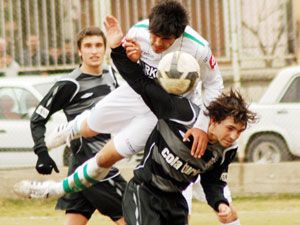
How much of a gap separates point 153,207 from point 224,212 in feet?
1.46

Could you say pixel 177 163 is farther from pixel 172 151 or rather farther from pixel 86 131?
pixel 86 131

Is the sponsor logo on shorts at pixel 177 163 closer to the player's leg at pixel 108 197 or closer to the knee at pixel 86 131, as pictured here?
the knee at pixel 86 131

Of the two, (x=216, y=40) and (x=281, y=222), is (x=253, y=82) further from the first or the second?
(x=281, y=222)

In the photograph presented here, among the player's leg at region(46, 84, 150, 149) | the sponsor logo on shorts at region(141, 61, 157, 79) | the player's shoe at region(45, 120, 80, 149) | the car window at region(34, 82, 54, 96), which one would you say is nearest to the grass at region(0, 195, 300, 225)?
the car window at region(34, 82, 54, 96)

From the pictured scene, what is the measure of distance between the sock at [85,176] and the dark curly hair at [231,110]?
1230 millimetres

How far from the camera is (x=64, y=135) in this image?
Result: 31.2 feet

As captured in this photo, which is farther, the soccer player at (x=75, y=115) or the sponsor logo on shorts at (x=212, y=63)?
the soccer player at (x=75, y=115)

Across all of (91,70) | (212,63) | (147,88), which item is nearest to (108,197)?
(91,70)

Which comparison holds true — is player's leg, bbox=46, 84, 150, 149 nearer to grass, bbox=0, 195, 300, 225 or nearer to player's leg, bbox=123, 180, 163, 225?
player's leg, bbox=123, 180, 163, 225

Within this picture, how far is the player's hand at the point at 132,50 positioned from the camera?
7922mm

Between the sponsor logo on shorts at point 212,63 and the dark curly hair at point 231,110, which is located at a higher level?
the sponsor logo on shorts at point 212,63

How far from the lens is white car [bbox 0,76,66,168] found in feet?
47.9

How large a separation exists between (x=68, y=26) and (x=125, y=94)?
7009mm

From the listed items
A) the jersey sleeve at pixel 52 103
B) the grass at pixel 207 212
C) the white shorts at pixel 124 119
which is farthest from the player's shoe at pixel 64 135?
the grass at pixel 207 212
